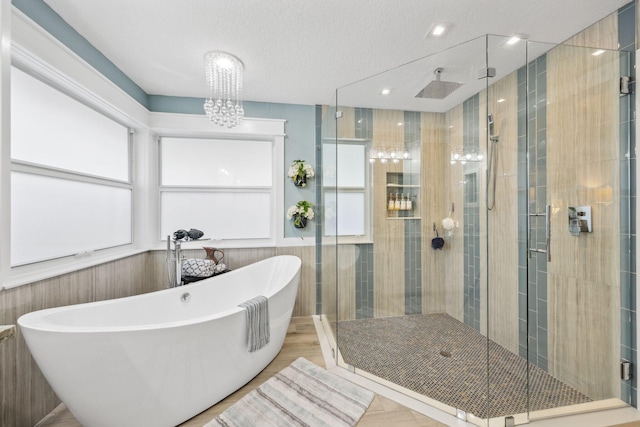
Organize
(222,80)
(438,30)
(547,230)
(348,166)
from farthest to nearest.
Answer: (348,166), (222,80), (547,230), (438,30)

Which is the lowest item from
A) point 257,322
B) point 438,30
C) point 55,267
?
point 257,322

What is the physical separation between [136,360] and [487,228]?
2.46m

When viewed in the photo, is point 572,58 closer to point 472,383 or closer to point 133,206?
point 472,383

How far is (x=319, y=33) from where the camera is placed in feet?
5.74

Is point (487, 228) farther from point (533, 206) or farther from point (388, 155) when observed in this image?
point (388, 155)

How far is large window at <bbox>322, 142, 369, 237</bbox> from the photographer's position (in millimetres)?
2559

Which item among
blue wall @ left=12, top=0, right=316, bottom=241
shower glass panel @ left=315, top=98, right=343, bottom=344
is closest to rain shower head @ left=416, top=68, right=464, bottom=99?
shower glass panel @ left=315, top=98, right=343, bottom=344

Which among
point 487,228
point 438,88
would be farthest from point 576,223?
point 438,88

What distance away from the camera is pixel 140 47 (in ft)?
6.25

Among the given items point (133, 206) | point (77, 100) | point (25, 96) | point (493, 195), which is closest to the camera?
point (25, 96)

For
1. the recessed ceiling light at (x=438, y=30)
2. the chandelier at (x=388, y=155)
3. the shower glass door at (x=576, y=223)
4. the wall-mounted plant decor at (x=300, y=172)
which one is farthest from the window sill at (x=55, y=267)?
the shower glass door at (x=576, y=223)

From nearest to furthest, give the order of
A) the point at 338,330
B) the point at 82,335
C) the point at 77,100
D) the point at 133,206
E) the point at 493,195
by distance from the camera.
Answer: the point at 82,335 < the point at 77,100 < the point at 493,195 < the point at 338,330 < the point at 133,206

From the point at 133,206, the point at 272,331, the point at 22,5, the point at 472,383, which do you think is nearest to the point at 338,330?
the point at 272,331

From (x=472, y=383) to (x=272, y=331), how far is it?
1.45m
